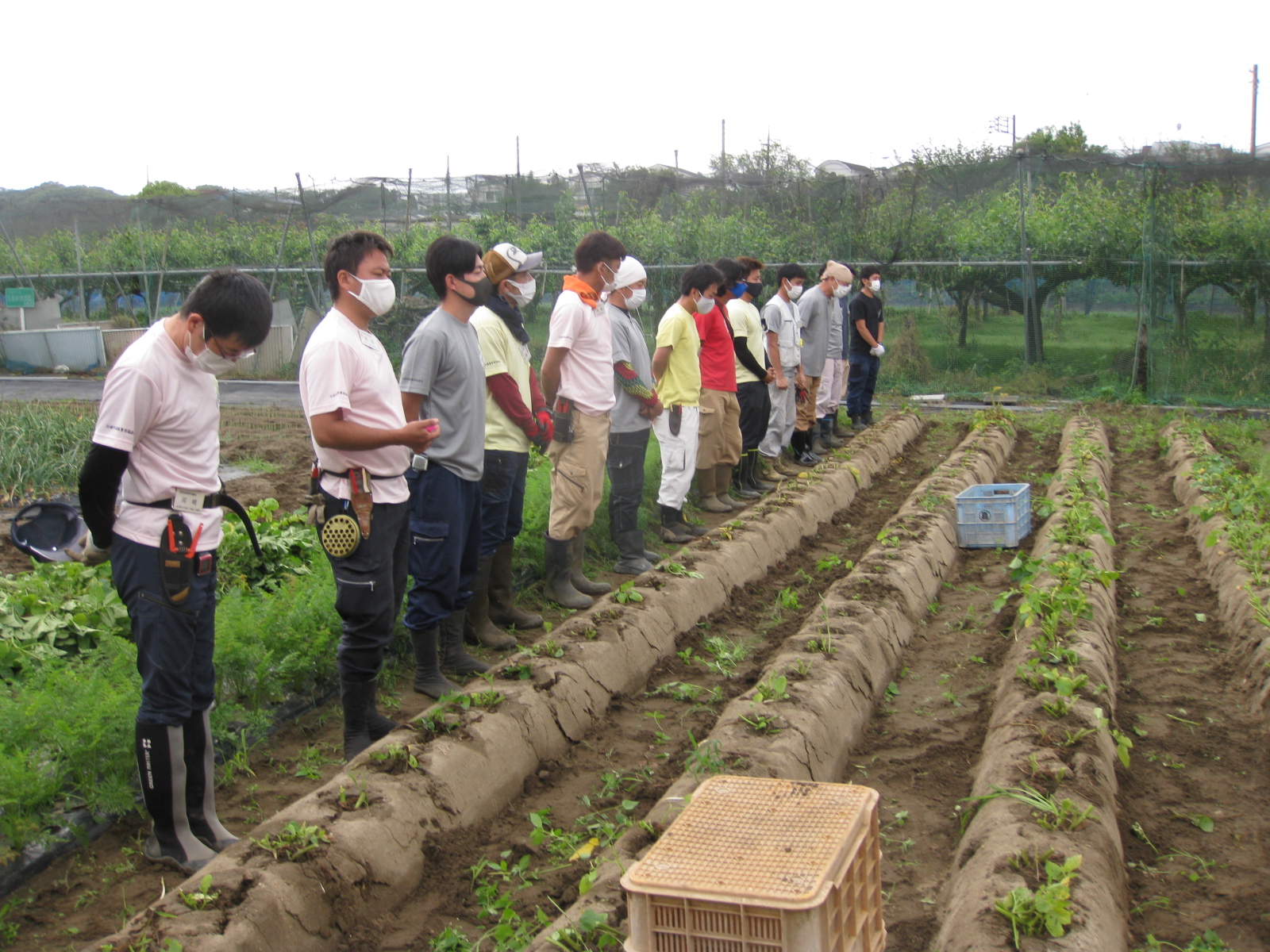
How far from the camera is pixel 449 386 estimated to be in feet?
15.6

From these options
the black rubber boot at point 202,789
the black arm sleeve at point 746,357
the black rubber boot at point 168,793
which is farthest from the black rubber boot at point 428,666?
the black arm sleeve at point 746,357

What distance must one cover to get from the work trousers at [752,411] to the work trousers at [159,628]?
6.18m

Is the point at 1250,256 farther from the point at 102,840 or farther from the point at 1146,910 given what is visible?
the point at 102,840

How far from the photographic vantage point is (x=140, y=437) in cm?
327

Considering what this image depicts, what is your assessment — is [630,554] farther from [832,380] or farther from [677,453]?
[832,380]

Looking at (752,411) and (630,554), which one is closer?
(630,554)

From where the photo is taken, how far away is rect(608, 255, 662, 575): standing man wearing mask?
6648 millimetres

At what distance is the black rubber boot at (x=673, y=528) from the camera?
786 centimetres

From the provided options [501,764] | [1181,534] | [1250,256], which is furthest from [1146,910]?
[1250,256]

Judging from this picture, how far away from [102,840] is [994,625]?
176 inches

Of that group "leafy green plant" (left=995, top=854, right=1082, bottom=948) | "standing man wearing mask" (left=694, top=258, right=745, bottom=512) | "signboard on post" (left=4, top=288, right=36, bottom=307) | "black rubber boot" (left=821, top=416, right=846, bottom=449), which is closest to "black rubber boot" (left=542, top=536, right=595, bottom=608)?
"standing man wearing mask" (left=694, top=258, right=745, bottom=512)

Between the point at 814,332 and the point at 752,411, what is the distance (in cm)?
180

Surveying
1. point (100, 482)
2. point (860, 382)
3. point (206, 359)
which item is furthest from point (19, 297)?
point (100, 482)

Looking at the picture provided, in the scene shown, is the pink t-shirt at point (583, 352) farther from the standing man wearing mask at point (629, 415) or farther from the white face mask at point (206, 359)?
the white face mask at point (206, 359)
